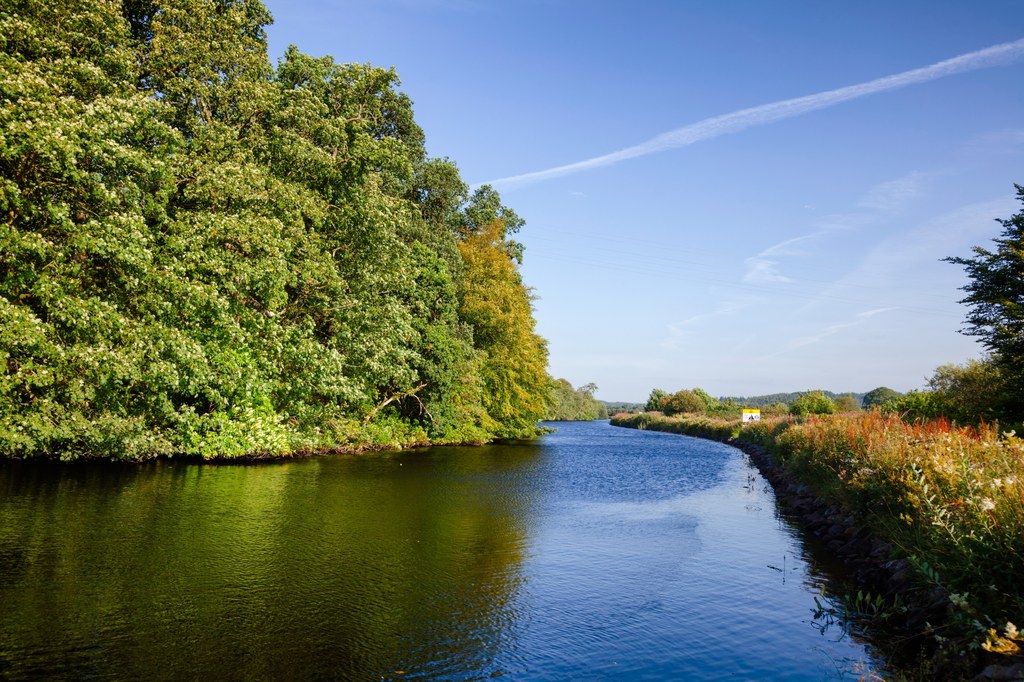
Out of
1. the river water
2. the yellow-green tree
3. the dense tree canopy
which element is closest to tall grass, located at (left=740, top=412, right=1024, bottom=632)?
the river water

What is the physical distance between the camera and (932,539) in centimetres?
1157

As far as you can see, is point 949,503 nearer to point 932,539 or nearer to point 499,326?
point 932,539

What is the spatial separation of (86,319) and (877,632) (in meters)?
23.9

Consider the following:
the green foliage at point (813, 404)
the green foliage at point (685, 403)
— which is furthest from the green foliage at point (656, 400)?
the green foliage at point (813, 404)

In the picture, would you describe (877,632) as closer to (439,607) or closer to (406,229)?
(439,607)

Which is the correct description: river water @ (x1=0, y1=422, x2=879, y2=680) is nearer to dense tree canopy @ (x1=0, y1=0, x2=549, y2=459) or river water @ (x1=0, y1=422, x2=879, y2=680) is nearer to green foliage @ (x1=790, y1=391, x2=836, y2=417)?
dense tree canopy @ (x1=0, y1=0, x2=549, y2=459)

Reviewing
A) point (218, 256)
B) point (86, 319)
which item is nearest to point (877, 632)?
point (86, 319)

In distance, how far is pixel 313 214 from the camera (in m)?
30.4

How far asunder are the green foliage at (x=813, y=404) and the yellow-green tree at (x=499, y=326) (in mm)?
30178

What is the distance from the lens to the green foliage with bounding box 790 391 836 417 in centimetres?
6650

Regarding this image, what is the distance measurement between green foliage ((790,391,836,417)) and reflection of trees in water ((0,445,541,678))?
54388mm

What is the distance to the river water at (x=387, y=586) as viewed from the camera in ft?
29.6

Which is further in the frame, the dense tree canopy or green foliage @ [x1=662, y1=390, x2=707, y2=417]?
green foliage @ [x1=662, y1=390, x2=707, y2=417]

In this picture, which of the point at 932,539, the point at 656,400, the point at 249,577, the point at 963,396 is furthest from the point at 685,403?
the point at 249,577
